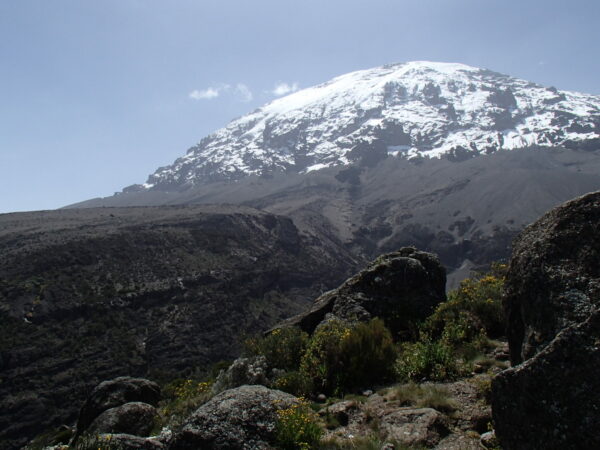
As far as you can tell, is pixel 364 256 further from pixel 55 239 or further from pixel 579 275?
pixel 579 275

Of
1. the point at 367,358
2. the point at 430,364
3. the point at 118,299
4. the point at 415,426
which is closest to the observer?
the point at 415,426

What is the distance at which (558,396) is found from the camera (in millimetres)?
4070

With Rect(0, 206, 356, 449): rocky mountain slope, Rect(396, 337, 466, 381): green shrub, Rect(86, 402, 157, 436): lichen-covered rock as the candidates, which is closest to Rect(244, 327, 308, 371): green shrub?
Rect(396, 337, 466, 381): green shrub

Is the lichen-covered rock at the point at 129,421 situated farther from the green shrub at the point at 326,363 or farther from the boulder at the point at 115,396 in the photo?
the green shrub at the point at 326,363

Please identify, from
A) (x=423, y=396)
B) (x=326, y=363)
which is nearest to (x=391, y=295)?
(x=326, y=363)

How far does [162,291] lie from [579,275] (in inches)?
3491

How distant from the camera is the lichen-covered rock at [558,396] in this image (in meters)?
3.89

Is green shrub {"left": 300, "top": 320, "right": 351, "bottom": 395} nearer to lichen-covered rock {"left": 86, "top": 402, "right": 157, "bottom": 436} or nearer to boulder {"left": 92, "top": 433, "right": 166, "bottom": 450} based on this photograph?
boulder {"left": 92, "top": 433, "right": 166, "bottom": 450}

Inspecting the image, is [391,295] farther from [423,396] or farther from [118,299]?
[118,299]

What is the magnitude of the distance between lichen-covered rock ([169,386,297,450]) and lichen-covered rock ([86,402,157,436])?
13.3ft

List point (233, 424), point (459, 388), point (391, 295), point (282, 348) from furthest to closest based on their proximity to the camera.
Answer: point (391, 295) → point (282, 348) → point (459, 388) → point (233, 424)

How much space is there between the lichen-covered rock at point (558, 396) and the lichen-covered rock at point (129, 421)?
7.64 meters

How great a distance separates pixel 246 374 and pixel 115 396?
5.90m

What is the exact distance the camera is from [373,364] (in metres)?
8.67
